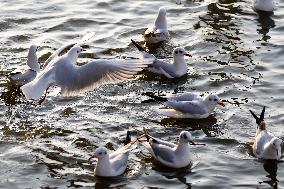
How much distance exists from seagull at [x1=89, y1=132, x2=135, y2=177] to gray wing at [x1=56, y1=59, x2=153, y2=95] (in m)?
1.55

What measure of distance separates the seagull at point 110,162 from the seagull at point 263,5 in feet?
24.4

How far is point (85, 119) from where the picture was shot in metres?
12.8

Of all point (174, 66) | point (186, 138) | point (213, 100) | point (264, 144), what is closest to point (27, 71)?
point (174, 66)

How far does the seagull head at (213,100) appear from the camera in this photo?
1291cm

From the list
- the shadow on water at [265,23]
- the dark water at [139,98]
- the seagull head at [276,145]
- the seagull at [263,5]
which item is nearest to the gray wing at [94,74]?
the dark water at [139,98]

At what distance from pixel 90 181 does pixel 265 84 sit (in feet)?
15.6

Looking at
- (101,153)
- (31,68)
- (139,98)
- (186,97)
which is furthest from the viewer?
(31,68)

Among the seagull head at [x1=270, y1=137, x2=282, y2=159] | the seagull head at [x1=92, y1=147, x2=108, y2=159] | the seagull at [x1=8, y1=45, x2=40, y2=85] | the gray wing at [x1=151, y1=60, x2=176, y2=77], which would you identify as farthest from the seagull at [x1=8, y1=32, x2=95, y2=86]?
the seagull head at [x1=270, y1=137, x2=282, y2=159]

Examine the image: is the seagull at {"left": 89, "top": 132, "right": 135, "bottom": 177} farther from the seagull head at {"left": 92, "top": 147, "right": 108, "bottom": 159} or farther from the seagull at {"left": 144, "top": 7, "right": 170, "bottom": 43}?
the seagull at {"left": 144, "top": 7, "right": 170, "bottom": 43}

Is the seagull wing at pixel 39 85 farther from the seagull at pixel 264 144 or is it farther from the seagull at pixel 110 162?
the seagull at pixel 264 144

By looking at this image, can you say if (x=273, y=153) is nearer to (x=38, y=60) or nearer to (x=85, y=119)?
(x=85, y=119)

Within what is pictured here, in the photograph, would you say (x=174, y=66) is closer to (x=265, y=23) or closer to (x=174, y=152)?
(x=174, y=152)

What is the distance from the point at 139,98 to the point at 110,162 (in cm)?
284

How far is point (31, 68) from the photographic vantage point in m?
14.2
